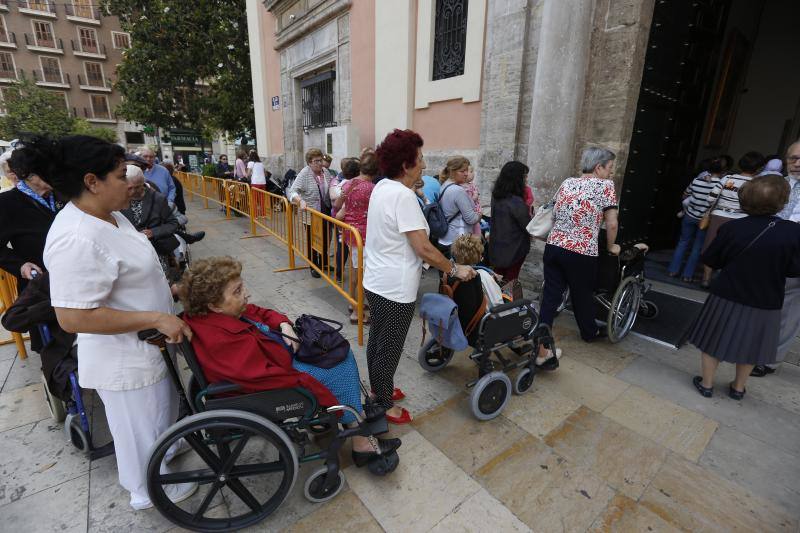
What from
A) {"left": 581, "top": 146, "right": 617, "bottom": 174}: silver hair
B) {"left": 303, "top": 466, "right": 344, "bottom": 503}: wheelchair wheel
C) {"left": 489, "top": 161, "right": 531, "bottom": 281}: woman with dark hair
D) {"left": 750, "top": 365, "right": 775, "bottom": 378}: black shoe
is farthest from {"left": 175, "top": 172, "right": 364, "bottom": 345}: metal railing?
{"left": 750, "top": 365, "right": 775, "bottom": 378}: black shoe

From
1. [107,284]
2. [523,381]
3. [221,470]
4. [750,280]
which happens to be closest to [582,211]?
[750,280]

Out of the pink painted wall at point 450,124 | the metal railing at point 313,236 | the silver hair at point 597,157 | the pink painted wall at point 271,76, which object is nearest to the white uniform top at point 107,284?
the metal railing at point 313,236

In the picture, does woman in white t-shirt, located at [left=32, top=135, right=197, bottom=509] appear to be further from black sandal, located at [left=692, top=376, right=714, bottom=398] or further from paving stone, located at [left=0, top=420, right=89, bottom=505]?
black sandal, located at [left=692, top=376, right=714, bottom=398]

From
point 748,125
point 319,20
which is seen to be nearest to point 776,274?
point 748,125

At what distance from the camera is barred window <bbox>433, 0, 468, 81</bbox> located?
585cm

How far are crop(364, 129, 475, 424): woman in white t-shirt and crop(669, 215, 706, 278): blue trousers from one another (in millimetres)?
4598

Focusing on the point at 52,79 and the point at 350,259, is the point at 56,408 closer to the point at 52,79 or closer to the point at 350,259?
the point at 350,259

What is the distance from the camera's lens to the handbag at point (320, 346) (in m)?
2.02

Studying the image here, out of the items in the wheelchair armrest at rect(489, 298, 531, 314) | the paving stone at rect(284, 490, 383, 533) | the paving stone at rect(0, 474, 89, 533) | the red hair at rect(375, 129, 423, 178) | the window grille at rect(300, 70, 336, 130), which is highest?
the window grille at rect(300, 70, 336, 130)

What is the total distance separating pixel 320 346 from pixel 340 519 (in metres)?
0.87

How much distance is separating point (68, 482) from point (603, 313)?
4.53 m

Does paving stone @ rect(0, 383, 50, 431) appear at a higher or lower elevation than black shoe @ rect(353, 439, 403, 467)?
lower

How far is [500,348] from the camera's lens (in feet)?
9.07

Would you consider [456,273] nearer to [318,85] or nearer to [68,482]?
[68,482]
